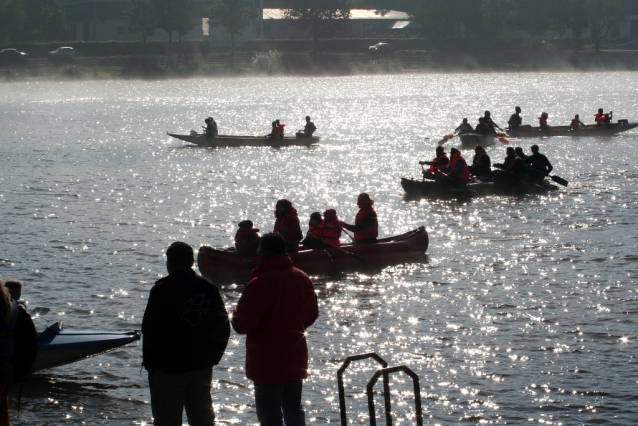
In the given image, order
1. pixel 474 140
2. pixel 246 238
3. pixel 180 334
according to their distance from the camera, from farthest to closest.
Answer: pixel 474 140, pixel 246 238, pixel 180 334

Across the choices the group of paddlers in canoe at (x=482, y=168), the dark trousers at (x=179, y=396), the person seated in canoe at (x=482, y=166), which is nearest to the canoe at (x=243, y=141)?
the group of paddlers in canoe at (x=482, y=168)

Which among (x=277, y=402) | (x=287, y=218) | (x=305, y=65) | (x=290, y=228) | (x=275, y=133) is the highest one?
(x=305, y=65)

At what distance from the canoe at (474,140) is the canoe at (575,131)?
2781mm

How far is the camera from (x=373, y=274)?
631 inches

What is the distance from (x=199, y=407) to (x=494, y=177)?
64.4ft

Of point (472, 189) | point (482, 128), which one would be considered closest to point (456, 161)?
point (472, 189)

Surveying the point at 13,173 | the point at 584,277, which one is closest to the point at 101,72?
the point at 13,173

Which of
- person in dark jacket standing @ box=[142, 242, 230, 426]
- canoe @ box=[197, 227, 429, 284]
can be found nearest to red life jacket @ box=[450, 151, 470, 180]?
canoe @ box=[197, 227, 429, 284]

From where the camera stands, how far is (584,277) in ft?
50.6

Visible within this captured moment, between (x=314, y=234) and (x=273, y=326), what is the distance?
929 centimetres

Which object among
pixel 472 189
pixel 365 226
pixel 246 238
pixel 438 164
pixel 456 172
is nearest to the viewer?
pixel 246 238

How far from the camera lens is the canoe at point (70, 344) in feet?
34.5

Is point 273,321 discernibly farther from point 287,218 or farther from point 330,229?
point 330,229

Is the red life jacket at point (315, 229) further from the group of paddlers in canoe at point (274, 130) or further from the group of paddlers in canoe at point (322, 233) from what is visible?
the group of paddlers in canoe at point (274, 130)
